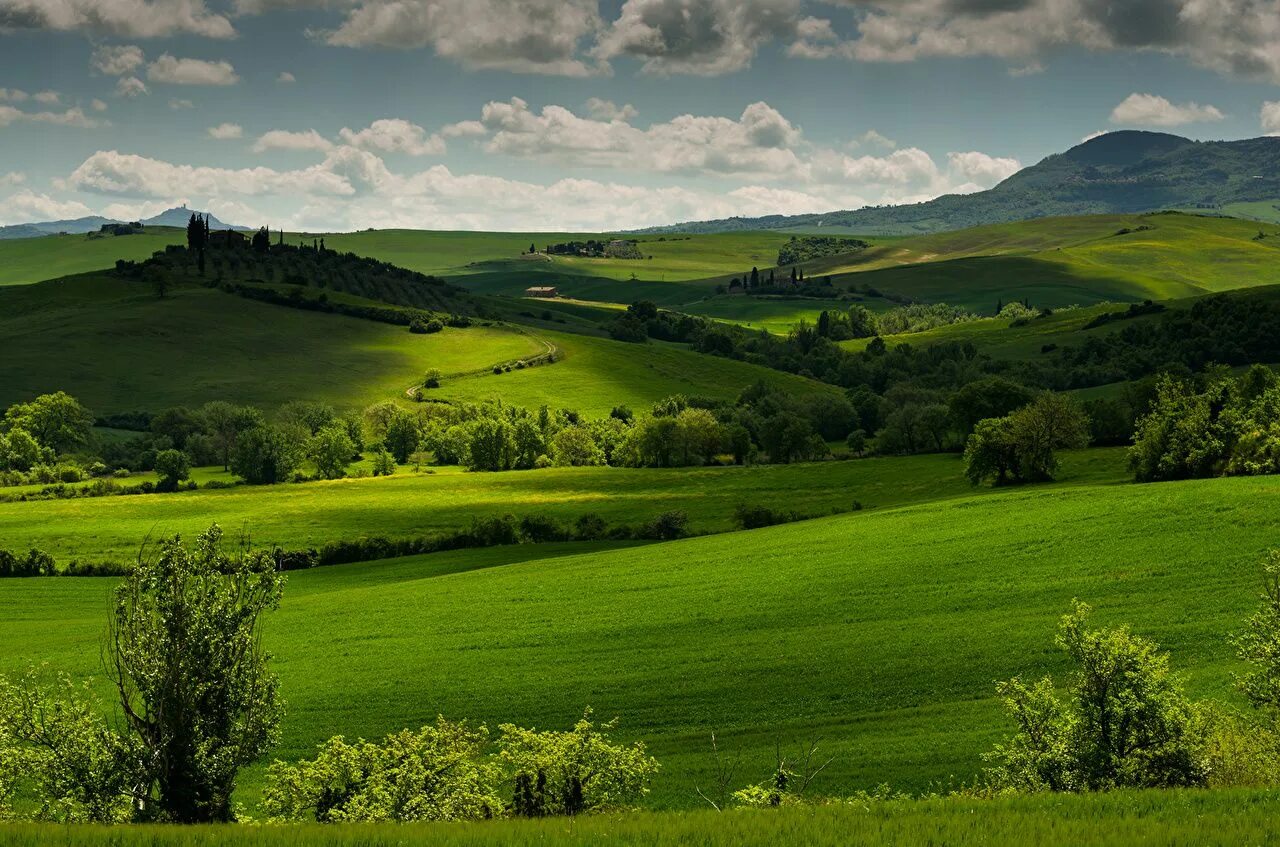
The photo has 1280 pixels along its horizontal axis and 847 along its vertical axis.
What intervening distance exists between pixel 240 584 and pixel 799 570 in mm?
46096

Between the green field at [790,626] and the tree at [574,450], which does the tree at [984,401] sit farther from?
the tree at [574,450]

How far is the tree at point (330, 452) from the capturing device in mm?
147000

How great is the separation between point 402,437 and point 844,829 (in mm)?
154057

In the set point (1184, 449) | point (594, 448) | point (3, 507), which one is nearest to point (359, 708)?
point (1184, 449)

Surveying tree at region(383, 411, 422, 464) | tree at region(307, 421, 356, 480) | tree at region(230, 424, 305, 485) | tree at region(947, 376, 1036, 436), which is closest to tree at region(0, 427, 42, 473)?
tree at region(230, 424, 305, 485)

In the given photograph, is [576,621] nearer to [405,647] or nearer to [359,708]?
[405,647]

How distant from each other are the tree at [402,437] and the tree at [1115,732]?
14289cm

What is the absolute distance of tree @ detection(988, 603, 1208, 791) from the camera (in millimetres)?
29469

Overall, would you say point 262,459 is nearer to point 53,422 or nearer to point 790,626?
point 53,422

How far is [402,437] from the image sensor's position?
6673 inches

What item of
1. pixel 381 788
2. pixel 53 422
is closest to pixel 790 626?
pixel 381 788

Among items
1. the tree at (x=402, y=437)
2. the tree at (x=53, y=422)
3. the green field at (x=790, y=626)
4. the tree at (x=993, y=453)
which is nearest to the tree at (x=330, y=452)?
the tree at (x=402, y=437)

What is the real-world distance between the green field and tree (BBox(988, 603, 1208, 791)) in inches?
282

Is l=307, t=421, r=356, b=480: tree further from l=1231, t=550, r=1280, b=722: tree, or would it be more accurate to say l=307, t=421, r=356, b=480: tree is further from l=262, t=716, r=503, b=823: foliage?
l=1231, t=550, r=1280, b=722: tree
